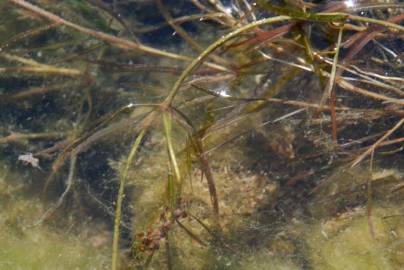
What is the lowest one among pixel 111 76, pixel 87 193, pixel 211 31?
pixel 87 193

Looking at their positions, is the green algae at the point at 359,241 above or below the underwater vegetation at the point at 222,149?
below


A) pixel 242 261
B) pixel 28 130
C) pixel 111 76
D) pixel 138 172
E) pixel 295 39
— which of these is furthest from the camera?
pixel 111 76

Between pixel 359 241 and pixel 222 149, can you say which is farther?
pixel 222 149

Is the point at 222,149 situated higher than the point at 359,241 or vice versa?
the point at 222,149

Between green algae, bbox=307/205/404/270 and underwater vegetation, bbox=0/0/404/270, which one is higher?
underwater vegetation, bbox=0/0/404/270

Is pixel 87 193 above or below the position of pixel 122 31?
below

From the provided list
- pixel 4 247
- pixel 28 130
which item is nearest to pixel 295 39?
pixel 28 130

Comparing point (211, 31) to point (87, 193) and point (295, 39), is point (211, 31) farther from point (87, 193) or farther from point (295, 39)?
point (87, 193)

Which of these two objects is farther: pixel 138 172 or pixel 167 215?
pixel 138 172
